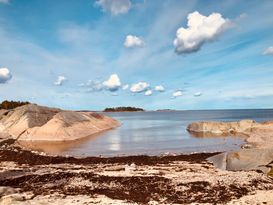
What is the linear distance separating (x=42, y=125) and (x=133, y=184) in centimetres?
3243

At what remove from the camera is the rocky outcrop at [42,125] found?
141ft

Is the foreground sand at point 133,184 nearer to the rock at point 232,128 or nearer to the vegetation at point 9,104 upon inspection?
the rock at point 232,128

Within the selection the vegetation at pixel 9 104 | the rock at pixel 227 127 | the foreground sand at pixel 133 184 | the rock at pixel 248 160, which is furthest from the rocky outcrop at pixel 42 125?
the vegetation at pixel 9 104

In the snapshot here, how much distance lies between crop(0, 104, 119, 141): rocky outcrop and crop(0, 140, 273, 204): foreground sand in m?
19.7

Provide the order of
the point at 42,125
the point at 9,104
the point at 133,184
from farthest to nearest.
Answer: the point at 9,104
the point at 42,125
the point at 133,184

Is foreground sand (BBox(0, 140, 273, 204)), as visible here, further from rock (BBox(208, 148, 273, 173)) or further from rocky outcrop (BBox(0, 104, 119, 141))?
rocky outcrop (BBox(0, 104, 119, 141))

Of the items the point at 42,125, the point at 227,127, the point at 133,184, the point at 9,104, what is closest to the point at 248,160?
the point at 133,184

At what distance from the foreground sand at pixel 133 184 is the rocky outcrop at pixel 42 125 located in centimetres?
1973

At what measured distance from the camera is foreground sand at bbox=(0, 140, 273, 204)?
13242 mm

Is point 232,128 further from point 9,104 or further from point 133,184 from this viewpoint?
point 9,104

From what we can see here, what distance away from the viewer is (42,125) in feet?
149

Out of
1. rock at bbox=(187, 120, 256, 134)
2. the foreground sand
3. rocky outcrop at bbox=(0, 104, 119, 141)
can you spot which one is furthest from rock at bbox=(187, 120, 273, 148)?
the foreground sand

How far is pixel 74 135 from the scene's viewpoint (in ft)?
146

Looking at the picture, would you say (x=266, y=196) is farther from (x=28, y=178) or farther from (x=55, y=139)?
(x=55, y=139)
